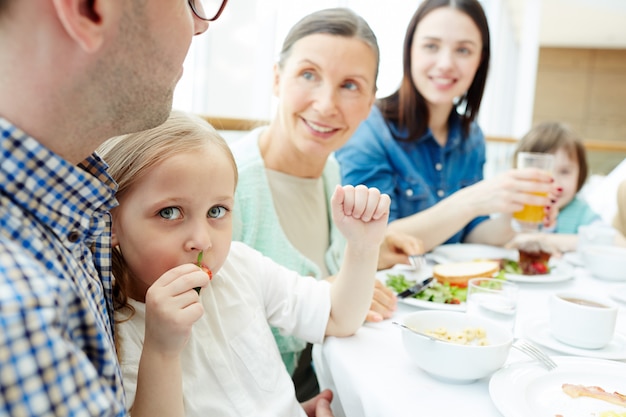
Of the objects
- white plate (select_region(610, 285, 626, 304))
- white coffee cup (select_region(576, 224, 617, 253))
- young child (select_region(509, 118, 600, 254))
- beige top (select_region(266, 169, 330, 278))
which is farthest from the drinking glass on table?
young child (select_region(509, 118, 600, 254))

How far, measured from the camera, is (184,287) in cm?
80

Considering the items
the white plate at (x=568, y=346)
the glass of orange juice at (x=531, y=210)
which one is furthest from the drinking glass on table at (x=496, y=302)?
the glass of orange juice at (x=531, y=210)

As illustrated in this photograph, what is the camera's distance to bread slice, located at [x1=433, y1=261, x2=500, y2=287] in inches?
57.3

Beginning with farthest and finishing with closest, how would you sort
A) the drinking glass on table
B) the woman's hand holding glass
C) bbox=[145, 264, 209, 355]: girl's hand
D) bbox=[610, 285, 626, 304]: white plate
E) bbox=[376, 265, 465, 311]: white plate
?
the woman's hand holding glass < bbox=[610, 285, 626, 304]: white plate < bbox=[376, 265, 465, 311]: white plate < the drinking glass on table < bbox=[145, 264, 209, 355]: girl's hand

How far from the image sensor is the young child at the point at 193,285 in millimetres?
802

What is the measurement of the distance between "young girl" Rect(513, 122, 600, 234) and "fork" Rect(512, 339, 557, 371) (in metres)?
2.03

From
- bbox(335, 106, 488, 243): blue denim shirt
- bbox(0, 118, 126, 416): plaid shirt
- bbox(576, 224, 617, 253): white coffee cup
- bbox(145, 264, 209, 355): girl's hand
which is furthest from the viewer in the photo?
bbox(335, 106, 488, 243): blue denim shirt

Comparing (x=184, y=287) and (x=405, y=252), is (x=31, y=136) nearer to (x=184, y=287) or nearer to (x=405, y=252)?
(x=184, y=287)

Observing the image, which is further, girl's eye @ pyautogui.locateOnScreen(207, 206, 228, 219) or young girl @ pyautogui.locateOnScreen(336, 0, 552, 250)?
young girl @ pyautogui.locateOnScreen(336, 0, 552, 250)

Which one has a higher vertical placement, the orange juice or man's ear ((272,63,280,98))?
man's ear ((272,63,280,98))

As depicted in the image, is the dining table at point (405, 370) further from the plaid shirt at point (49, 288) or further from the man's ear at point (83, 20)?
the man's ear at point (83, 20)

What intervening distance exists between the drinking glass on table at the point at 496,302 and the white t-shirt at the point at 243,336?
33 centimetres

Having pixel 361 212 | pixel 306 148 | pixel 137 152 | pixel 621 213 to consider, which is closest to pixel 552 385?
pixel 361 212

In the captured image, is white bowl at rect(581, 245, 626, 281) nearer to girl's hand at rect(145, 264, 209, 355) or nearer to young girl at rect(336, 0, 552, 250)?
young girl at rect(336, 0, 552, 250)
